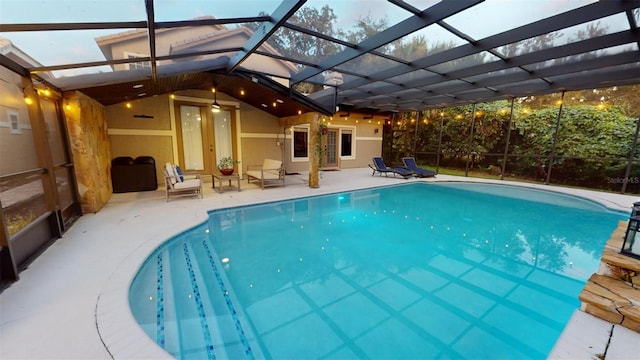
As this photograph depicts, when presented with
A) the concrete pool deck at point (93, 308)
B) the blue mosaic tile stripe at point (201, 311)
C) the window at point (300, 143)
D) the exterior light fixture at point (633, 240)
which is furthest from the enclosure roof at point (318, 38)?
the window at point (300, 143)

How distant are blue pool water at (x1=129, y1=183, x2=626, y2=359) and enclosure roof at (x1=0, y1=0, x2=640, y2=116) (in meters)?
2.80

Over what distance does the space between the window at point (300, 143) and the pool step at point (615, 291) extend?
956 centimetres

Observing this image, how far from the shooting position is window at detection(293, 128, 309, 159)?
10.9 metres

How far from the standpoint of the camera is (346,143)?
12.8 metres

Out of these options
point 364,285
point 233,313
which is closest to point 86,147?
point 233,313

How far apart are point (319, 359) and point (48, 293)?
2.68 m

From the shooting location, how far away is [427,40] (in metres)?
4.36

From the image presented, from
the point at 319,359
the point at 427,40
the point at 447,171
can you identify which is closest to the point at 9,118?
the point at 319,359

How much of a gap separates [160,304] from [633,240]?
4739 millimetres

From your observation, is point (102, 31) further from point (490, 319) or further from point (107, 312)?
point (490, 319)

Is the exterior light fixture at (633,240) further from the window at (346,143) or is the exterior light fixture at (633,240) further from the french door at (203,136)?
the window at (346,143)

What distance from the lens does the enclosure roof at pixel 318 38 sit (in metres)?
2.61

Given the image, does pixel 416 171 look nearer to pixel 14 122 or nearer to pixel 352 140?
pixel 352 140

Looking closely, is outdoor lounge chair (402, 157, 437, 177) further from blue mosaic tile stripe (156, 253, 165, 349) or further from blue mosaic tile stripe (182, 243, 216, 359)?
blue mosaic tile stripe (156, 253, 165, 349)
